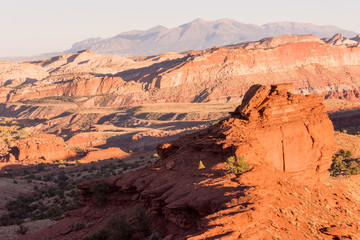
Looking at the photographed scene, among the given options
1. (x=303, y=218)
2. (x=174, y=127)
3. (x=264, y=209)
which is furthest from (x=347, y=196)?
(x=174, y=127)

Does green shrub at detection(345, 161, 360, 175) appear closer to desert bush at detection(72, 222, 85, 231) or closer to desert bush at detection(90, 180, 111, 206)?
desert bush at detection(90, 180, 111, 206)

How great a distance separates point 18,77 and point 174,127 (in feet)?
396

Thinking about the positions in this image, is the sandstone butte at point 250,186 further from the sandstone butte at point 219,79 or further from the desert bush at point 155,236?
the sandstone butte at point 219,79

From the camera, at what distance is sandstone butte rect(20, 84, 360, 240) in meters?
13.7

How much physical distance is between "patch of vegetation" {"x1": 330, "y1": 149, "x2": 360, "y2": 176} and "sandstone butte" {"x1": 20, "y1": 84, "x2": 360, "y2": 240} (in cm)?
1229

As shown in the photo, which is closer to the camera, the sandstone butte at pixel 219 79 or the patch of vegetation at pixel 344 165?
the patch of vegetation at pixel 344 165

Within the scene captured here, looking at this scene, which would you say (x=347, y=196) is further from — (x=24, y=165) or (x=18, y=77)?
(x=18, y=77)

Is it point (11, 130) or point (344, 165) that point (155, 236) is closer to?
point (344, 165)

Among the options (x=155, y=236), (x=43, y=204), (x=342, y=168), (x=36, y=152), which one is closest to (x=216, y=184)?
(x=155, y=236)

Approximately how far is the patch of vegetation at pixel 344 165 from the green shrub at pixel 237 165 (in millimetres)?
18801

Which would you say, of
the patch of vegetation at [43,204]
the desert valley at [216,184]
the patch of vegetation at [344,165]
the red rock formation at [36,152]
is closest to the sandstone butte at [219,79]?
the desert valley at [216,184]

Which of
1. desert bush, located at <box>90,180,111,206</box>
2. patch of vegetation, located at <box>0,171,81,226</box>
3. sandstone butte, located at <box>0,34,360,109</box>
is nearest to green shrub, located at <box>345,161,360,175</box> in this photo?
desert bush, located at <box>90,180,111,206</box>

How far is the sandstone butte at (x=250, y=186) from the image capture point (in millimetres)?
13711

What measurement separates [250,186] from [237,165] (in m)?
1.90
